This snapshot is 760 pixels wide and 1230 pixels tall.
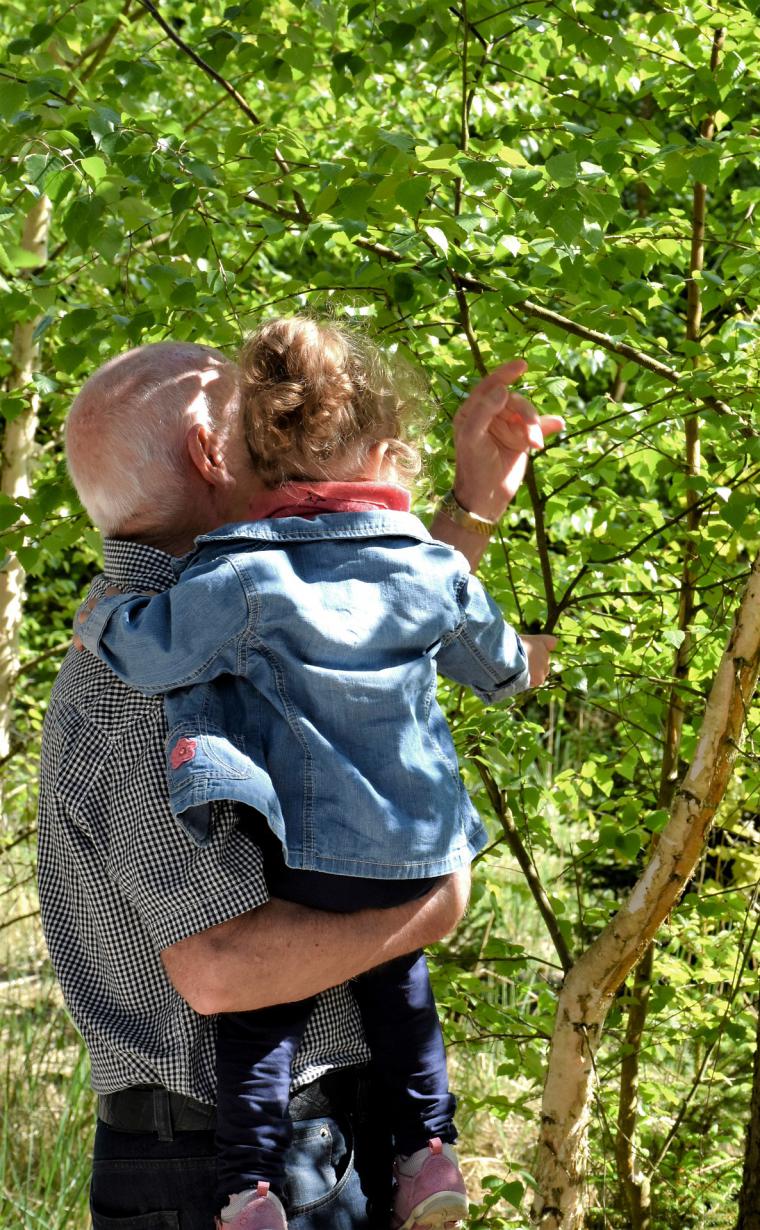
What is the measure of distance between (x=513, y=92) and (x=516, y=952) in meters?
3.38

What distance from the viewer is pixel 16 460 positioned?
15.4 feet

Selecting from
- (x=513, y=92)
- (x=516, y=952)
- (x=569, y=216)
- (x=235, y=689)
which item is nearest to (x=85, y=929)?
(x=235, y=689)

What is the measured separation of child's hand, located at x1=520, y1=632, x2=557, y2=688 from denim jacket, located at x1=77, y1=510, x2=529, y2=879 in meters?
0.22

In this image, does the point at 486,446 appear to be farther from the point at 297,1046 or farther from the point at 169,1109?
the point at 169,1109

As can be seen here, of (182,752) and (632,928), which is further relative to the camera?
(632,928)

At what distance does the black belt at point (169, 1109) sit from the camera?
1.28 metres

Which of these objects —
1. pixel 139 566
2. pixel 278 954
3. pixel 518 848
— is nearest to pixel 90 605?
pixel 139 566

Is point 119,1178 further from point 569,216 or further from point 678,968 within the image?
point 678,968

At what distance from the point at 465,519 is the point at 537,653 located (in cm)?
19

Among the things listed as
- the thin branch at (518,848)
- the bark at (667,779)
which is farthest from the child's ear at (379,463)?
the bark at (667,779)

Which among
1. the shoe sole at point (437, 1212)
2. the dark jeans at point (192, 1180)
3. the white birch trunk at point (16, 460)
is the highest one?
the dark jeans at point (192, 1180)

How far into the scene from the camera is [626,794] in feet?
9.58

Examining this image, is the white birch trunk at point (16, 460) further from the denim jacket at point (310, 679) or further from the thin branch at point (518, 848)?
the denim jacket at point (310, 679)

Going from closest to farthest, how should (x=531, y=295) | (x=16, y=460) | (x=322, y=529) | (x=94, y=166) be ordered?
(x=322, y=529)
(x=94, y=166)
(x=531, y=295)
(x=16, y=460)
